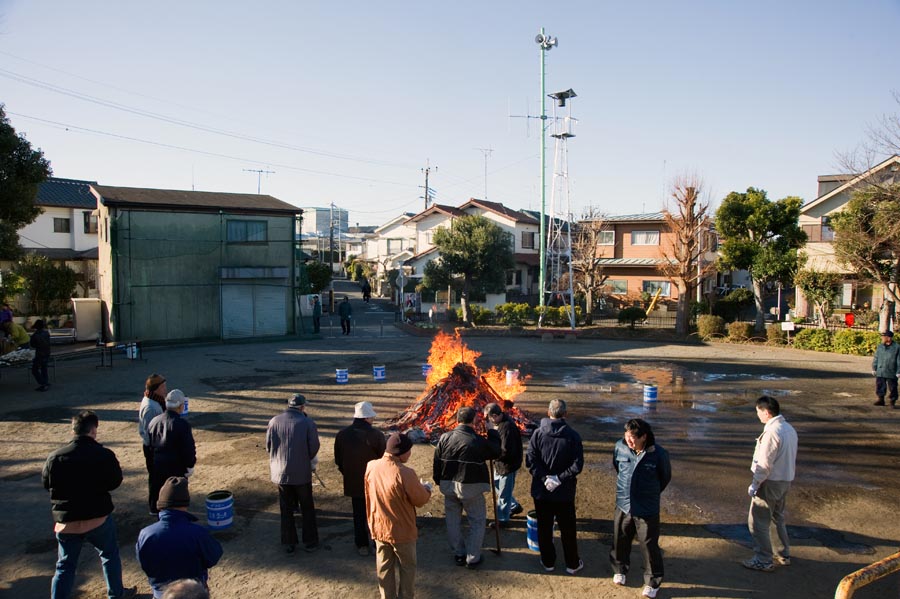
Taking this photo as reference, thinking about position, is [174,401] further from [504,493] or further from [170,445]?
[504,493]

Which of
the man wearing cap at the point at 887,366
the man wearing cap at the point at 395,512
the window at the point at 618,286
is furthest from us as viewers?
the window at the point at 618,286

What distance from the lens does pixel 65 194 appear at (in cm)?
3878

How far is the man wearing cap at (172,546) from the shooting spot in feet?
13.4

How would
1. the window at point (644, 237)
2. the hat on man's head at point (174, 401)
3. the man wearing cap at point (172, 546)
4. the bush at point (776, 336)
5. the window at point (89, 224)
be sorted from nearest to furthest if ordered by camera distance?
the man wearing cap at point (172, 546) → the hat on man's head at point (174, 401) → the bush at point (776, 336) → the window at point (89, 224) → the window at point (644, 237)

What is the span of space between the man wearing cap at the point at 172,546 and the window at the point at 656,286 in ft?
126

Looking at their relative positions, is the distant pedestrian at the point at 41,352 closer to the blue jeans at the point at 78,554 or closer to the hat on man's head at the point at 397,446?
the blue jeans at the point at 78,554

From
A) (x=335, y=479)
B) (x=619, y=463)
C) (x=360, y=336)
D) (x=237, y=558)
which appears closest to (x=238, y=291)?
(x=360, y=336)

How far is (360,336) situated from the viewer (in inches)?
1083

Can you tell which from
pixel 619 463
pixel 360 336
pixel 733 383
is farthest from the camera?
pixel 360 336

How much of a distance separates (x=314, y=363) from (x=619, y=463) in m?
15.3

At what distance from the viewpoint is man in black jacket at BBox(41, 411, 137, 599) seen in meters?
5.18

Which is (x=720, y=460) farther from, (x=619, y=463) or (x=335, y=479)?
(x=335, y=479)

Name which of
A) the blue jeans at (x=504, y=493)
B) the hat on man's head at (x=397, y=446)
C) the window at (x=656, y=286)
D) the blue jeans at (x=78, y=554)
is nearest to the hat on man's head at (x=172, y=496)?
the hat on man's head at (x=397, y=446)

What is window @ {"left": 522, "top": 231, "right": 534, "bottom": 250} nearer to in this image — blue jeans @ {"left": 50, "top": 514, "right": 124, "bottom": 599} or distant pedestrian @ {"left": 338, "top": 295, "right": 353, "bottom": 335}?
distant pedestrian @ {"left": 338, "top": 295, "right": 353, "bottom": 335}
